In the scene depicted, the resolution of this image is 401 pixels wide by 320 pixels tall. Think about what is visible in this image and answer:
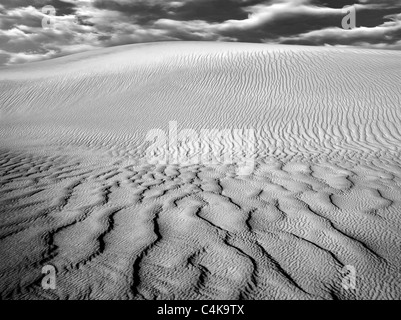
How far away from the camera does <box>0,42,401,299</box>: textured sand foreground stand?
217 centimetres

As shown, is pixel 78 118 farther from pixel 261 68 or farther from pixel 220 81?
pixel 261 68

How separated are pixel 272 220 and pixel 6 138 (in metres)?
9.31

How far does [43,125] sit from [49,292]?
1030 cm

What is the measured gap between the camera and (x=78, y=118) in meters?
11.6

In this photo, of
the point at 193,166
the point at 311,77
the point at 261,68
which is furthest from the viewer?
the point at 261,68

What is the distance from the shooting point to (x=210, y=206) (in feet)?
11.8

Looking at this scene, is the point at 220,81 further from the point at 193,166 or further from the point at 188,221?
the point at 188,221

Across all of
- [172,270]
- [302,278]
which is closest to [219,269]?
[172,270]

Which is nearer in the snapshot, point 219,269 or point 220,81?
point 219,269

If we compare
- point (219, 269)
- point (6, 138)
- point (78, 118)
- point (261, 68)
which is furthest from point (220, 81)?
point (219, 269)

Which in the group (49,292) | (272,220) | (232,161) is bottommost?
(232,161)

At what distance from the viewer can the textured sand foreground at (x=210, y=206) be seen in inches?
85.4
